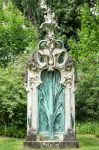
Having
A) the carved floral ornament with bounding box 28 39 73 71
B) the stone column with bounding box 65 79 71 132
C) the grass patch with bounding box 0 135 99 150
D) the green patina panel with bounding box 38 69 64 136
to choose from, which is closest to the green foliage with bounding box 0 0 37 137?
the grass patch with bounding box 0 135 99 150

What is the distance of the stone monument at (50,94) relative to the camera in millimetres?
14992

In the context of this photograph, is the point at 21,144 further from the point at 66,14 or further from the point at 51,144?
the point at 66,14

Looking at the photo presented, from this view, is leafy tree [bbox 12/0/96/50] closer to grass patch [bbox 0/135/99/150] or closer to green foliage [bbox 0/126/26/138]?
green foliage [bbox 0/126/26/138]

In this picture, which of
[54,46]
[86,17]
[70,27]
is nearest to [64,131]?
[54,46]

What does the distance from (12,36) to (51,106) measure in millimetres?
14774

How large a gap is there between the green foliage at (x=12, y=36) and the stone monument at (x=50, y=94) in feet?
41.4

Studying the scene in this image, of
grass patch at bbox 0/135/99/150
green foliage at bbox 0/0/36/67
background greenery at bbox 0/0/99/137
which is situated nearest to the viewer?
grass patch at bbox 0/135/99/150

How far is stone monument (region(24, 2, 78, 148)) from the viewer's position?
14992mm

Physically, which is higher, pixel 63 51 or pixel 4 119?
pixel 63 51

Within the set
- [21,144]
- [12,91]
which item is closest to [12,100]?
[12,91]

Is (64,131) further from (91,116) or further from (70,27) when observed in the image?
(70,27)

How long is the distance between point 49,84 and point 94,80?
354 inches

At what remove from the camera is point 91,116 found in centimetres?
2528

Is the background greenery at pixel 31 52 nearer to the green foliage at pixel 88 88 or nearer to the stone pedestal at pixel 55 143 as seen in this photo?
the green foliage at pixel 88 88
